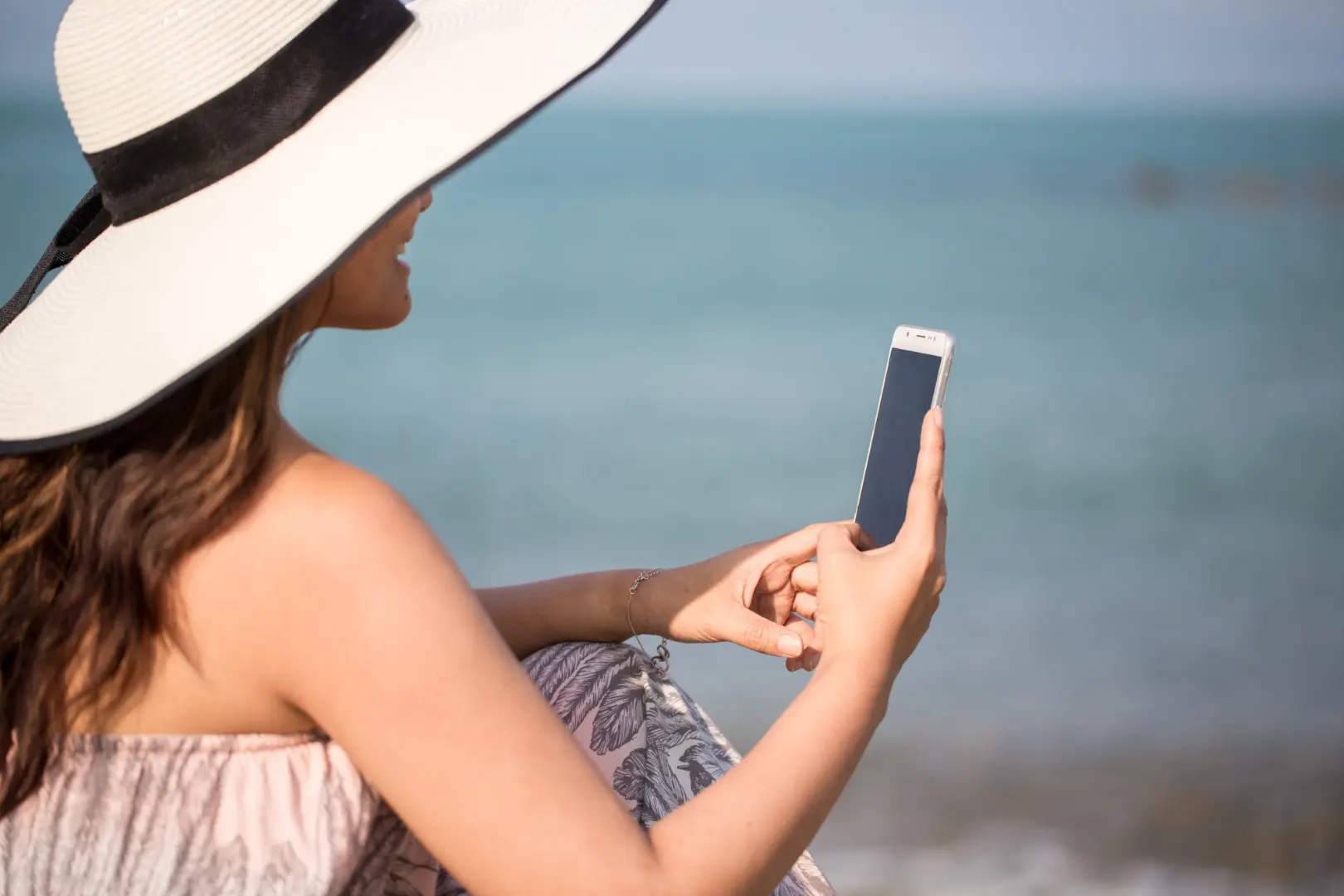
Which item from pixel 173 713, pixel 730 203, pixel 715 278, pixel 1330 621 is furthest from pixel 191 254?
pixel 730 203

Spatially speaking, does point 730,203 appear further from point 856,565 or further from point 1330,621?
point 856,565

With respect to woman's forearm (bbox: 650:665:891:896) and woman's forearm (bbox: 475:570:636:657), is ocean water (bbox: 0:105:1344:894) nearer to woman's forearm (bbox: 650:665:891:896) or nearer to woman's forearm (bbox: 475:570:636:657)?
woman's forearm (bbox: 475:570:636:657)

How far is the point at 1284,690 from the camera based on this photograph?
3.28 m

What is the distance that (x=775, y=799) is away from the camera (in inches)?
37.3

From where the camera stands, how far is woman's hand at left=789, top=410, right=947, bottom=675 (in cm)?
104

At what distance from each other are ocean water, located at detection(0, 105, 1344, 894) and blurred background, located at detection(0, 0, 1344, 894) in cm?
2

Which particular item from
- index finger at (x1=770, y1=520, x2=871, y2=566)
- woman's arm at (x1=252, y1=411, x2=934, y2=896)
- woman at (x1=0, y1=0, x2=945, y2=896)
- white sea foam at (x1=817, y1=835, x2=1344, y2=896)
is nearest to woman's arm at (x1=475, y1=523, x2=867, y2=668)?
index finger at (x1=770, y1=520, x2=871, y2=566)

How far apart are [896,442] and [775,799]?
454mm

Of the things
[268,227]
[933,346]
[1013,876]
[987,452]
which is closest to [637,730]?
[933,346]

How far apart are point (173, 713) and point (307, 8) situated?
1.72 ft

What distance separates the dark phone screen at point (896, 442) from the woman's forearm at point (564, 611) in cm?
26

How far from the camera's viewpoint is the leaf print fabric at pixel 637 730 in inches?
49.8

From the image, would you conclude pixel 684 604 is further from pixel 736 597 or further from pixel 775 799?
pixel 775 799

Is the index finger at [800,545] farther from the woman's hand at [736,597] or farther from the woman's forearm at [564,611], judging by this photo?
the woman's forearm at [564,611]
